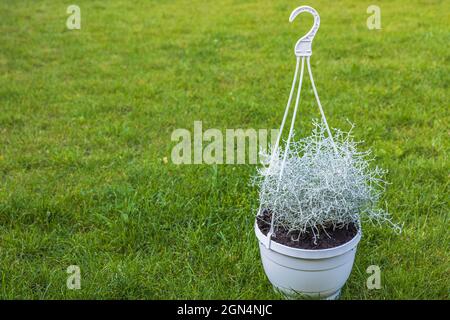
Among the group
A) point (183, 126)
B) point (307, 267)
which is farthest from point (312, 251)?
point (183, 126)

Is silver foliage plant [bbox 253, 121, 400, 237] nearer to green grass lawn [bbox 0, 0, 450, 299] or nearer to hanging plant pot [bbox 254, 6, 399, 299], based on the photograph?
hanging plant pot [bbox 254, 6, 399, 299]

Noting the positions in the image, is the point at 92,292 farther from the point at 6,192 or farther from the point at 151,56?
the point at 151,56

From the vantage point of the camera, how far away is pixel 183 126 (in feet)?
14.3

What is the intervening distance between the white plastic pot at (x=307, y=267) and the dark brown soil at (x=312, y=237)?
1.9 inches

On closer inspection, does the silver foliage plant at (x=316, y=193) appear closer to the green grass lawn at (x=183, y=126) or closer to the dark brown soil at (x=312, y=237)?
the dark brown soil at (x=312, y=237)

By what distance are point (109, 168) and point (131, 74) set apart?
2167 millimetres

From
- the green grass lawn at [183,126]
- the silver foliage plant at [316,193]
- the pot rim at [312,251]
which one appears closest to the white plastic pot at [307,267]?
the pot rim at [312,251]

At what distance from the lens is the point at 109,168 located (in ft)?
12.1

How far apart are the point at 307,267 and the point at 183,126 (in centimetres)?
238

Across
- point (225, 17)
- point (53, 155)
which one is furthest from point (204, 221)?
point (225, 17)

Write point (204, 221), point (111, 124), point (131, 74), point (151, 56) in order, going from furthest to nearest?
point (151, 56), point (131, 74), point (111, 124), point (204, 221)

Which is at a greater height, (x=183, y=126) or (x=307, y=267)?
(x=183, y=126)

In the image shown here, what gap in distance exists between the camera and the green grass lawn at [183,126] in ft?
8.77

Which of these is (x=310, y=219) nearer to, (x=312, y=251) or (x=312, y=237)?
(x=312, y=237)
